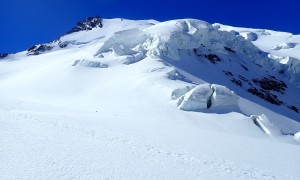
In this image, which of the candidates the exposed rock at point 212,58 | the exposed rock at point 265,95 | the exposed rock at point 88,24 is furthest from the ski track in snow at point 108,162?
the exposed rock at point 88,24

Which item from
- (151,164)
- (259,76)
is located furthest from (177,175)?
(259,76)

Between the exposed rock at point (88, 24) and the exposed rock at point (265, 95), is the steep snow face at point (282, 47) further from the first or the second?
the exposed rock at point (88, 24)

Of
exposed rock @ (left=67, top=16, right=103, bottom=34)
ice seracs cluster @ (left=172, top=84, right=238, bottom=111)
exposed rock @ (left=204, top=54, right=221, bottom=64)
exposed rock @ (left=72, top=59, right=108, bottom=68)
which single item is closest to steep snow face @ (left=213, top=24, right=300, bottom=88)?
exposed rock @ (left=204, top=54, right=221, bottom=64)

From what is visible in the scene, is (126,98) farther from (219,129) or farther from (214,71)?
(214,71)

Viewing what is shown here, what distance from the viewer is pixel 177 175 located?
44.3 ft

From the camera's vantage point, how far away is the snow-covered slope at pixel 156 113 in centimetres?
1466

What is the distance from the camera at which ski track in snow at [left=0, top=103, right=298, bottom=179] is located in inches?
506

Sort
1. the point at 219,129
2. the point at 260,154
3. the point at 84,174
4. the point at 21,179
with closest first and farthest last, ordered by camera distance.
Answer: the point at 21,179 < the point at 84,174 < the point at 260,154 < the point at 219,129

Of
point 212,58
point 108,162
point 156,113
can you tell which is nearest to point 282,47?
point 212,58

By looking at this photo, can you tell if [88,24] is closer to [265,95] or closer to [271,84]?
[271,84]

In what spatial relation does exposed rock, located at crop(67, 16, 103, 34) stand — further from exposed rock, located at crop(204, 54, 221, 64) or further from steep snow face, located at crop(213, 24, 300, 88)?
exposed rock, located at crop(204, 54, 221, 64)

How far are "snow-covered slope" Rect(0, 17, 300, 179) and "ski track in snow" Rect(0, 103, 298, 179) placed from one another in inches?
1.9

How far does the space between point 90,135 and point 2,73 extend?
58248mm

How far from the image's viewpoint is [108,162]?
14.5 m
